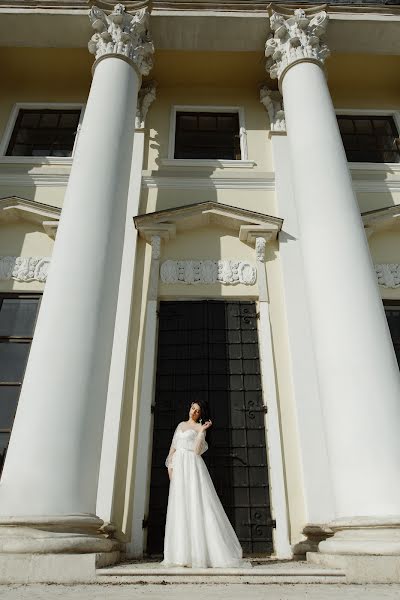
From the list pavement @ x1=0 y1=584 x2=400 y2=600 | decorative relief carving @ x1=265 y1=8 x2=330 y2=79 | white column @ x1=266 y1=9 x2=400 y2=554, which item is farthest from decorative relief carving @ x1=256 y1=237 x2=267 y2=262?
pavement @ x1=0 y1=584 x2=400 y2=600

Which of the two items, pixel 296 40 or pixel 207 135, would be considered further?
pixel 207 135

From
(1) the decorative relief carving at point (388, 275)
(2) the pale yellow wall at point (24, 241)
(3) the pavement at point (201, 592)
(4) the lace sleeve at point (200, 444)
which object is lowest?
(3) the pavement at point (201, 592)

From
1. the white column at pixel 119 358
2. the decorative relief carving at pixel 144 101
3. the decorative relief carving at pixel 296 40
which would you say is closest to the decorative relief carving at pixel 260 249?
the white column at pixel 119 358

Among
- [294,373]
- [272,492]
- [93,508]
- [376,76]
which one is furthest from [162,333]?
[376,76]

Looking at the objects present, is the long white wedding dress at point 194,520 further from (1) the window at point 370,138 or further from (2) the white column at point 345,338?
(1) the window at point 370,138

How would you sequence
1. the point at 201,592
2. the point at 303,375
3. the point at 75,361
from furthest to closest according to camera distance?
the point at 303,375 → the point at 75,361 → the point at 201,592

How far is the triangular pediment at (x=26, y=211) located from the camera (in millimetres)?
8172

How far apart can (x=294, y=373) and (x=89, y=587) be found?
4211 mm

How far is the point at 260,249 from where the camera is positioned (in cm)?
786

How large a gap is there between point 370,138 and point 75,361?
9.01 metres

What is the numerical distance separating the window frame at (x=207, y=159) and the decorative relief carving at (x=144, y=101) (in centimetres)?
58

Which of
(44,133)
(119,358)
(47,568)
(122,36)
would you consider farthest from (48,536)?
(44,133)

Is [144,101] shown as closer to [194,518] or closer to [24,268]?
[24,268]

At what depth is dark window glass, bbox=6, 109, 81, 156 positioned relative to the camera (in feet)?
33.1
